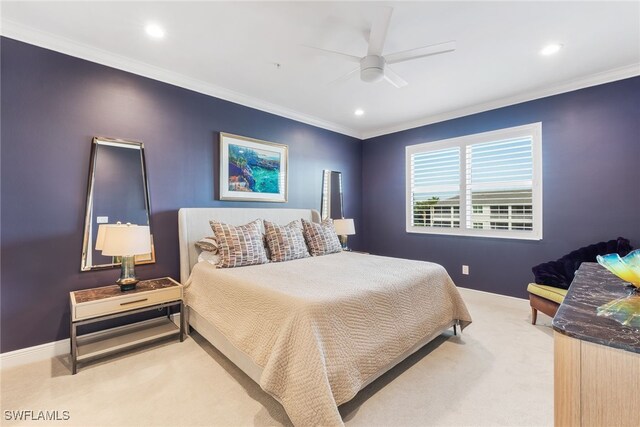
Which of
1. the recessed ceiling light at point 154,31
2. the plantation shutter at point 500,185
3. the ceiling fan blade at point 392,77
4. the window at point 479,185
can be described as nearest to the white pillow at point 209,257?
the recessed ceiling light at point 154,31

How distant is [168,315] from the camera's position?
3039 mm

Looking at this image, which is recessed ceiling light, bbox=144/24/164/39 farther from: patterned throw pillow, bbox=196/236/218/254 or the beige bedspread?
the beige bedspread

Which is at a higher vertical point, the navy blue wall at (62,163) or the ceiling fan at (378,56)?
the ceiling fan at (378,56)

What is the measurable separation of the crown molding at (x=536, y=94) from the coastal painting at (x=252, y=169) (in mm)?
2281

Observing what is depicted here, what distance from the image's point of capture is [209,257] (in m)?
2.97

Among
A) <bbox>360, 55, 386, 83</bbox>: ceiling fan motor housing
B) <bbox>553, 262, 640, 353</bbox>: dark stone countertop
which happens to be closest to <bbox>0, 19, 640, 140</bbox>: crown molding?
<bbox>360, 55, 386, 83</bbox>: ceiling fan motor housing

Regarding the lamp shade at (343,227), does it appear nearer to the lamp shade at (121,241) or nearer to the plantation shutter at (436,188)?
the plantation shutter at (436,188)

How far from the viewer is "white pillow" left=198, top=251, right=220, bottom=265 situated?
2864 mm

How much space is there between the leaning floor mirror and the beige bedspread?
32.3 inches

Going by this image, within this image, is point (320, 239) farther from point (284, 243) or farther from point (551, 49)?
point (551, 49)

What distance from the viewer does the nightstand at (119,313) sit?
218 centimetres

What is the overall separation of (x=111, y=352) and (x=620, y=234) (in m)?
5.11

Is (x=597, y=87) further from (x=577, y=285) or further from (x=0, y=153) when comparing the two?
(x=0, y=153)

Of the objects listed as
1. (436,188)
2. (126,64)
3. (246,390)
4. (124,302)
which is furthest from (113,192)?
(436,188)
